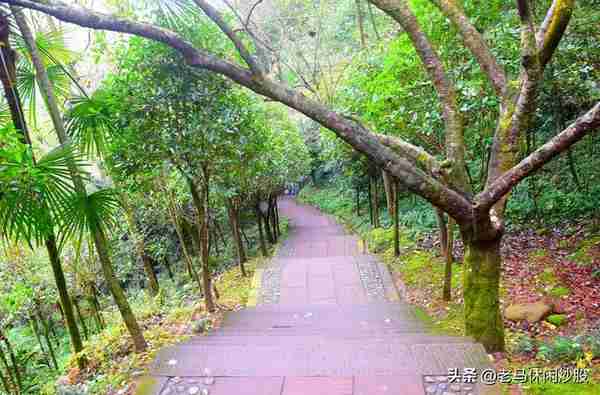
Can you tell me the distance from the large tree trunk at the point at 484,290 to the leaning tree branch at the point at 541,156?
0.41 metres

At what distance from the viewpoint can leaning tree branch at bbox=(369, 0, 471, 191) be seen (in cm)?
349

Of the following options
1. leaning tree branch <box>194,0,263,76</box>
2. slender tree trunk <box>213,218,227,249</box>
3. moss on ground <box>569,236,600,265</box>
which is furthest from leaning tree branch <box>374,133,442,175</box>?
slender tree trunk <box>213,218,227,249</box>

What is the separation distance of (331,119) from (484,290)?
193 centimetres

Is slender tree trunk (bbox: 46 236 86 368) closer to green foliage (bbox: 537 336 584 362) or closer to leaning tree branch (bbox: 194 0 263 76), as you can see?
leaning tree branch (bbox: 194 0 263 76)

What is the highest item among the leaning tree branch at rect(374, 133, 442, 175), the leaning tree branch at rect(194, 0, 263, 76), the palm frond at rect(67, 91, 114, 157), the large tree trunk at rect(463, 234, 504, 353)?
the leaning tree branch at rect(194, 0, 263, 76)

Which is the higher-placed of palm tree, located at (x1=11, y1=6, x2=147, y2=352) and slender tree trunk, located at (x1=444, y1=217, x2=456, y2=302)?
palm tree, located at (x1=11, y1=6, x2=147, y2=352)

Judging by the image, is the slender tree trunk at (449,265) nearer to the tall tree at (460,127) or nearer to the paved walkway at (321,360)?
the paved walkway at (321,360)

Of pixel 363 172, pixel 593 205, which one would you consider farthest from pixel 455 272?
pixel 363 172

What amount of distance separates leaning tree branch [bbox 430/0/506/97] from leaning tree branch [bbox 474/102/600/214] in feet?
2.90

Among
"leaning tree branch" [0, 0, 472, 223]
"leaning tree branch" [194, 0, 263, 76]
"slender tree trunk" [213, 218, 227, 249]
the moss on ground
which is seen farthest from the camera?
"slender tree trunk" [213, 218, 227, 249]

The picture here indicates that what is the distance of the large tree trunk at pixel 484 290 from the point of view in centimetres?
333

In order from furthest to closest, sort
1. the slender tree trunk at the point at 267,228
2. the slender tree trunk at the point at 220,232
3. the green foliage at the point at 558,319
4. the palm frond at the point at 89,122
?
the slender tree trunk at the point at 220,232 < the slender tree trunk at the point at 267,228 < the green foliage at the point at 558,319 < the palm frond at the point at 89,122

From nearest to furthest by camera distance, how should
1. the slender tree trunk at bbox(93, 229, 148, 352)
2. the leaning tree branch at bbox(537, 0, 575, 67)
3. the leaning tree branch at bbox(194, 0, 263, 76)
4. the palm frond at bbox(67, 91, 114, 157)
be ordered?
the leaning tree branch at bbox(537, 0, 575, 67) < the leaning tree branch at bbox(194, 0, 263, 76) < the slender tree trunk at bbox(93, 229, 148, 352) < the palm frond at bbox(67, 91, 114, 157)

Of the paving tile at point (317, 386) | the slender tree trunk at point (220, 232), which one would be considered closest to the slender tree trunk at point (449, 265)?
the paving tile at point (317, 386)
